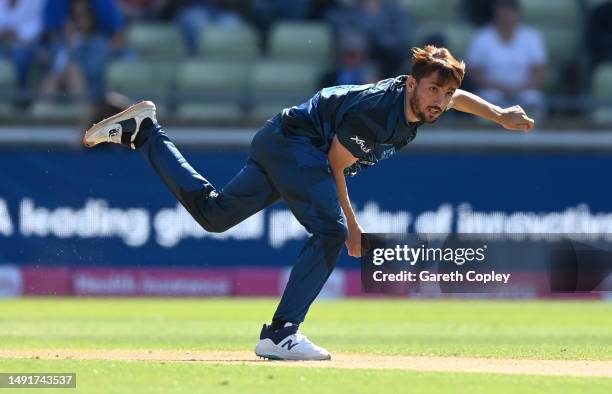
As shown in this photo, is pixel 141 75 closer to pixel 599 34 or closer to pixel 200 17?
pixel 200 17

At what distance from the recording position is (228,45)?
17.7 m

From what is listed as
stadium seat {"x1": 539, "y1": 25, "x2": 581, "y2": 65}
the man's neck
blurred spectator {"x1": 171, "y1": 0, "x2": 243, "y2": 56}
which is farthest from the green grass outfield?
blurred spectator {"x1": 171, "y1": 0, "x2": 243, "y2": 56}

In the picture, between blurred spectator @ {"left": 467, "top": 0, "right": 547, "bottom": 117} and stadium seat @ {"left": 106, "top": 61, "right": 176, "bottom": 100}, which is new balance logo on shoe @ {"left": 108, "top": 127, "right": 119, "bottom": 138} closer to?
blurred spectator @ {"left": 467, "top": 0, "right": 547, "bottom": 117}

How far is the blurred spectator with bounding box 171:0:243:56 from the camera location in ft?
59.2

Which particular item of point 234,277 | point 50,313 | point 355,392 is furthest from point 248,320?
point 355,392

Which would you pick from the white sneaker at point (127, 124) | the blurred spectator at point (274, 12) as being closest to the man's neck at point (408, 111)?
the white sneaker at point (127, 124)

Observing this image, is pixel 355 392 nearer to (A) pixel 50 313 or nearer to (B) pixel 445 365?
(B) pixel 445 365

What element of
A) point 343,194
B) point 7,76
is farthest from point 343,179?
point 7,76

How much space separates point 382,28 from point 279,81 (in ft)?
4.78

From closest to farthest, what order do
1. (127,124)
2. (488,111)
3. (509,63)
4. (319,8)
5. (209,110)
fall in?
(488,111) < (127,124) < (509,63) < (209,110) < (319,8)

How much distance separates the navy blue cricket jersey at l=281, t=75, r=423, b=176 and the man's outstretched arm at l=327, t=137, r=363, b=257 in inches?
2.2

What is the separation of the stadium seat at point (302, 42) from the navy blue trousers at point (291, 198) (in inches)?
361

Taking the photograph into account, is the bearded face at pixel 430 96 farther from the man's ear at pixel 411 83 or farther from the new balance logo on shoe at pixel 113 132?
the new balance logo on shoe at pixel 113 132

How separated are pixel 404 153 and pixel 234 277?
93.1 inches
